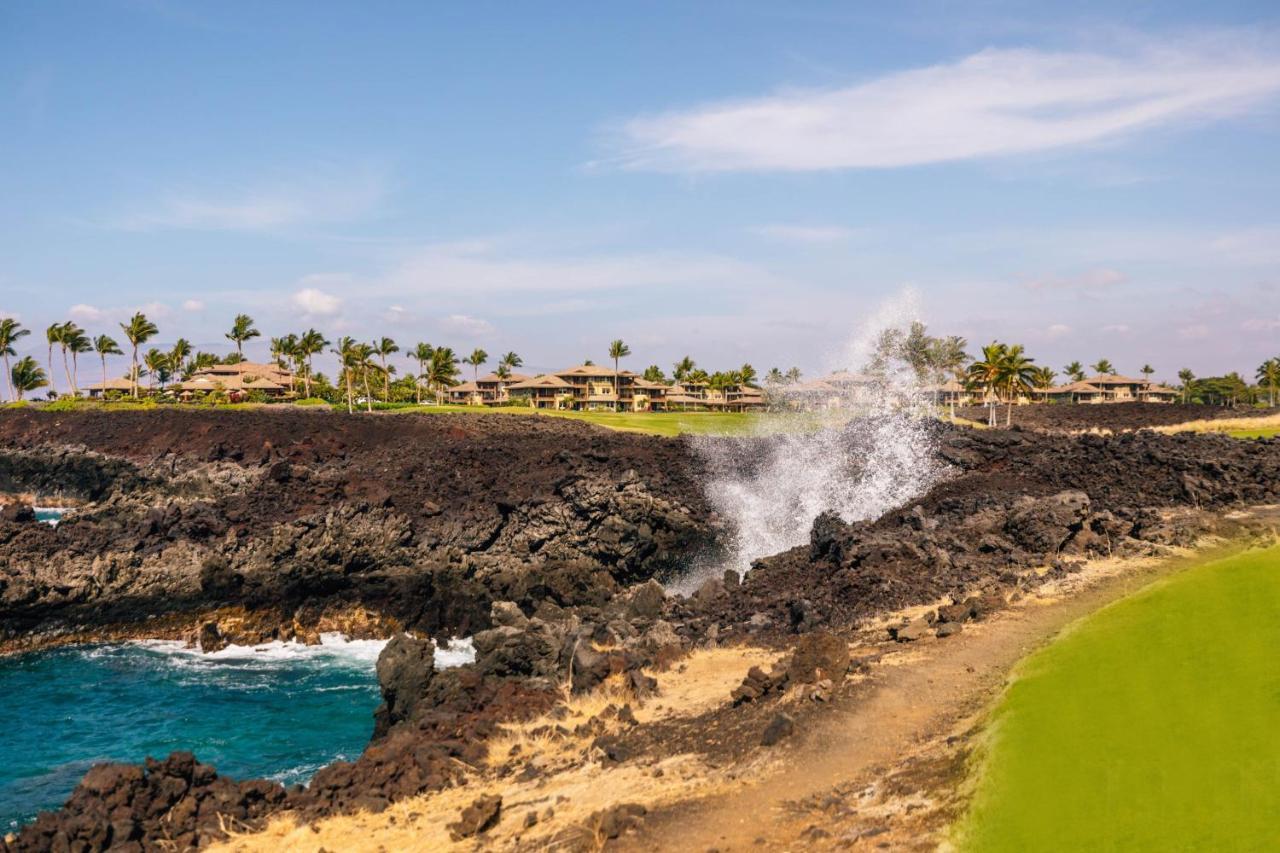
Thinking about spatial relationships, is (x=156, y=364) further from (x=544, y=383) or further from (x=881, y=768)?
(x=881, y=768)

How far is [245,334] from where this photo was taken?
168625 millimetres

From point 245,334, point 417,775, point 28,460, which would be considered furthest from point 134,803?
point 245,334

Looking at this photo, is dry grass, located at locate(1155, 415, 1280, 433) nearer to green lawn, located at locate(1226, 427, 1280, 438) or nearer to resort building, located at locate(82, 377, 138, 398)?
green lawn, located at locate(1226, 427, 1280, 438)

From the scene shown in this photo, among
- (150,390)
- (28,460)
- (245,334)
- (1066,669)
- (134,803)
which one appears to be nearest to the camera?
(1066,669)

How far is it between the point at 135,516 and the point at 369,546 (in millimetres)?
19731

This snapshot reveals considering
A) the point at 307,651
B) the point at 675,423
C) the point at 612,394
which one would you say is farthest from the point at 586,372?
the point at 307,651

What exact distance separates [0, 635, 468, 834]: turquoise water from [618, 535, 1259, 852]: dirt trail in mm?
16063

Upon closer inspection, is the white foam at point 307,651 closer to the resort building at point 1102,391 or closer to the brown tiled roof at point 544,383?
the brown tiled roof at point 544,383

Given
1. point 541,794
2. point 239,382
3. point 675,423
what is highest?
point 239,382

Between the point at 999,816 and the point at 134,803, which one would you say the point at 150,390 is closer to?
the point at 134,803

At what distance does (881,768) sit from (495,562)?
105 feet

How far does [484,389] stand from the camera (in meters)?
184

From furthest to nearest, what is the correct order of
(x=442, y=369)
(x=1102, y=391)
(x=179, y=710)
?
(x=1102, y=391)
(x=442, y=369)
(x=179, y=710)

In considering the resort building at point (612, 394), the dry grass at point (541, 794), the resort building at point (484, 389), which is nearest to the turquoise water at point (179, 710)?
the dry grass at point (541, 794)
